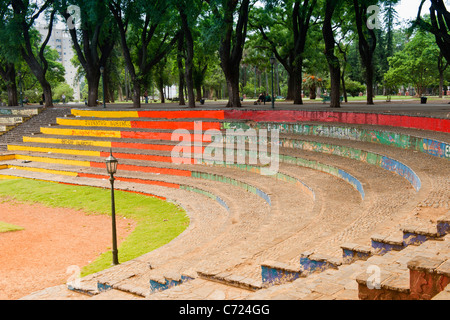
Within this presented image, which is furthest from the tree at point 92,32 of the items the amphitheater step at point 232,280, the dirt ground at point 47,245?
the amphitheater step at point 232,280

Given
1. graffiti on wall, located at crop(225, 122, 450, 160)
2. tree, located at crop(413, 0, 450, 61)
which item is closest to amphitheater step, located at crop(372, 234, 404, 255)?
graffiti on wall, located at crop(225, 122, 450, 160)

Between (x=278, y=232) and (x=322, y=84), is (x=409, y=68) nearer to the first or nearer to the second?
(x=322, y=84)

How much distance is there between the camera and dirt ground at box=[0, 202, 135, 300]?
26.8 ft

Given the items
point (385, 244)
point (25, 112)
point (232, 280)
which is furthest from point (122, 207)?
point (25, 112)

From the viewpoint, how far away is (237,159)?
1612 centimetres

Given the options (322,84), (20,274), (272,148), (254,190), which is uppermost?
(322,84)

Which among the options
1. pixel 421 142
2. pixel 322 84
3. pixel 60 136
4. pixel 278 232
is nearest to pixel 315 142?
pixel 421 142

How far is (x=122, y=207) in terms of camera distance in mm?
13703

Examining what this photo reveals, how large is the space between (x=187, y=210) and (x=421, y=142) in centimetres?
674

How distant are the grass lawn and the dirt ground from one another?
0.36 metres

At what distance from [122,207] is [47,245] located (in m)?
3.47

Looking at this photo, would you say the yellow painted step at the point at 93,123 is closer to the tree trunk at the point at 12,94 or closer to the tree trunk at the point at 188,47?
the tree trunk at the point at 188,47

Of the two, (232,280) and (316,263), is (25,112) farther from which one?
(316,263)

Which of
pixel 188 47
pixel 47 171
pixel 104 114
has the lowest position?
pixel 47 171
